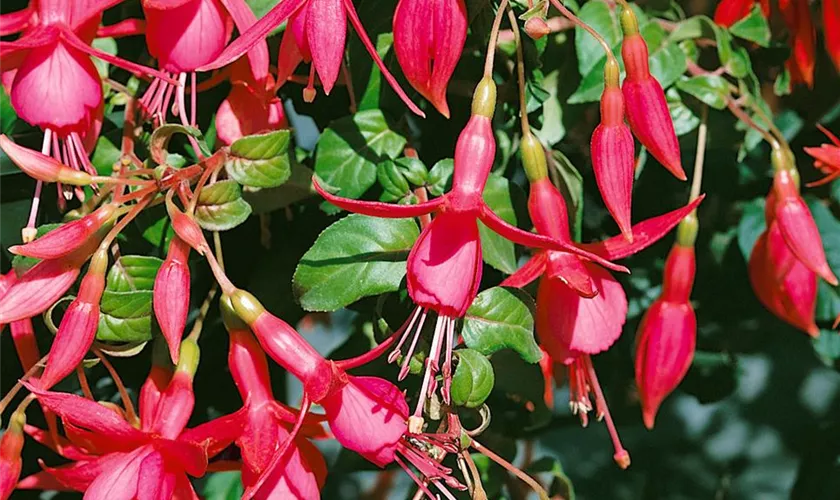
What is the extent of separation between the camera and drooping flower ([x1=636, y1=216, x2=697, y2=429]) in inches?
28.4

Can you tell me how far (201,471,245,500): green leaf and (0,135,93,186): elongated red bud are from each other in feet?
1.37

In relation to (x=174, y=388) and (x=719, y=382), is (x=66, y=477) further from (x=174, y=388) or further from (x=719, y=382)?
(x=719, y=382)

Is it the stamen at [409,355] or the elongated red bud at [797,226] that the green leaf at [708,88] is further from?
the stamen at [409,355]

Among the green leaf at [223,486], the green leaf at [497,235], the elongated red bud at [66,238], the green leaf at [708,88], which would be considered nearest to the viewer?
the elongated red bud at [66,238]

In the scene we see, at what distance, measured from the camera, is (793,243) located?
2.35 ft

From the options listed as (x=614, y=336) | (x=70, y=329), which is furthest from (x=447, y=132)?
(x=70, y=329)

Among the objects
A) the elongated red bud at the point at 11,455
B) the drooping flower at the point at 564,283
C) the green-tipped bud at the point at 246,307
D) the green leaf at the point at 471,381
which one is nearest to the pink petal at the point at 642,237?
the drooping flower at the point at 564,283

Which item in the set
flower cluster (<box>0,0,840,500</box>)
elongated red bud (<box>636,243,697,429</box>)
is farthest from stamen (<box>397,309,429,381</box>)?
elongated red bud (<box>636,243,697,429</box>)

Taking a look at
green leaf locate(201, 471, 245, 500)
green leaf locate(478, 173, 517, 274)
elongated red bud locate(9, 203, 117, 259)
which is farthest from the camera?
green leaf locate(201, 471, 245, 500)

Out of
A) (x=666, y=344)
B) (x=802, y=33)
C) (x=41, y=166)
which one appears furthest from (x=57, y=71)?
(x=802, y=33)

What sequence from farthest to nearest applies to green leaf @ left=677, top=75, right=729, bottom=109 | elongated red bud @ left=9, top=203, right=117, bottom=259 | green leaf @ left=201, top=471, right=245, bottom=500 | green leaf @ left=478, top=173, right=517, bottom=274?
green leaf @ left=201, top=471, right=245, bottom=500, green leaf @ left=677, top=75, right=729, bottom=109, green leaf @ left=478, top=173, right=517, bottom=274, elongated red bud @ left=9, top=203, right=117, bottom=259

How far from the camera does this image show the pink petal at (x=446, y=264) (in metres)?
0.51

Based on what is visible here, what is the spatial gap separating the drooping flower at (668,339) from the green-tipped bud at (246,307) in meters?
0.31

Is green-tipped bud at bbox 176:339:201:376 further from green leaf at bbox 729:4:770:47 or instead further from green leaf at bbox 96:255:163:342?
green leaf at bbox 729:4:770:47
